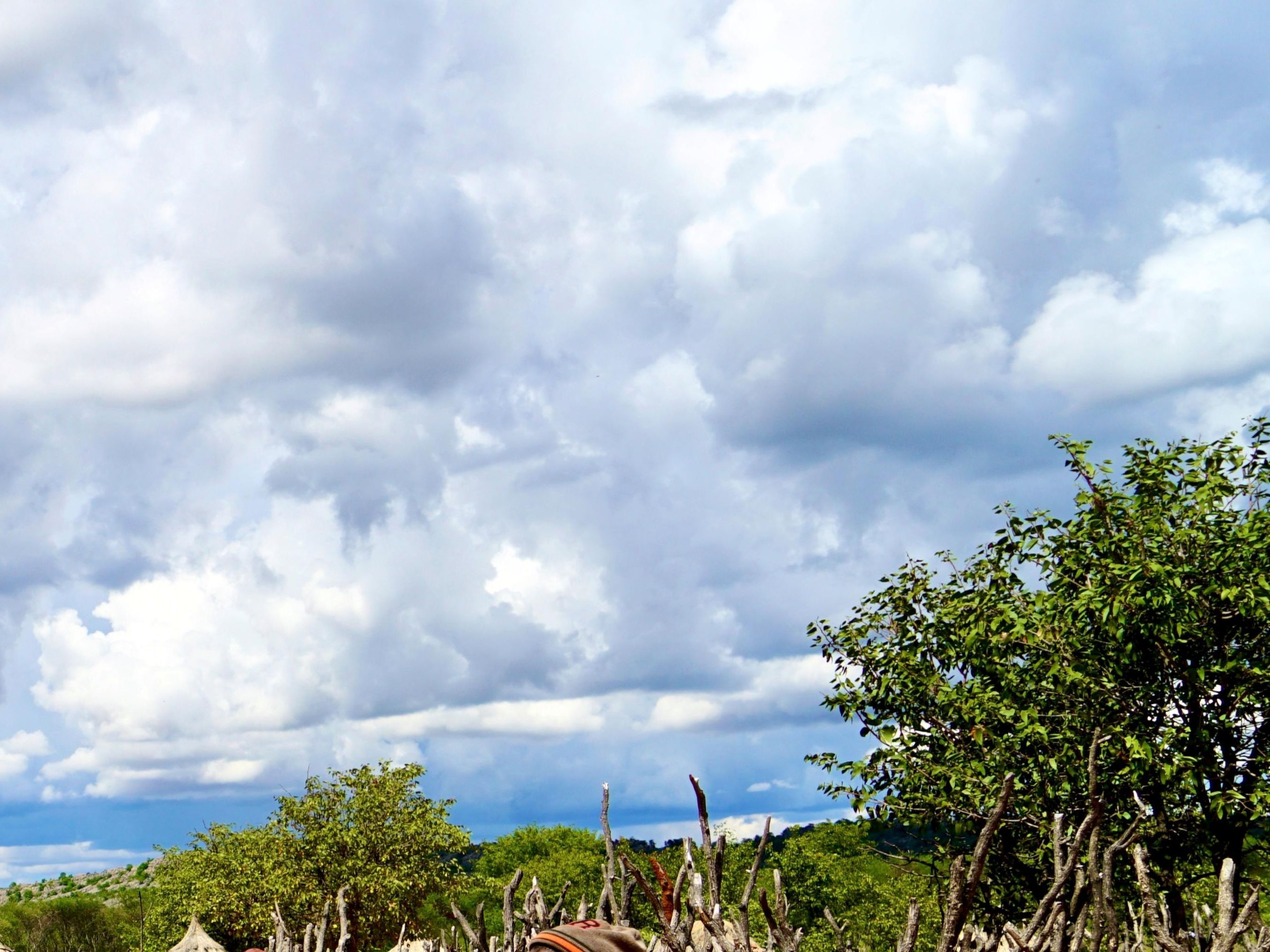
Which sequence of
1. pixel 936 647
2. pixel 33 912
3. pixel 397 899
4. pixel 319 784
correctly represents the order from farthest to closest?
pixel 33 912 → pixel 319 784 → pixel 397 899 → pixel 936 647

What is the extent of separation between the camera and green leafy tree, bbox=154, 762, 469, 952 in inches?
2092

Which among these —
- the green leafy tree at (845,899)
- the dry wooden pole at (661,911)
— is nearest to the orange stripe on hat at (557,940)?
the dry wooden pole at (661,911)

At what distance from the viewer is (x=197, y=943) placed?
175 feet

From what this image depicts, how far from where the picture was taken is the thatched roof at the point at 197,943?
52688mm

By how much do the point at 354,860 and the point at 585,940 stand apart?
50.1m

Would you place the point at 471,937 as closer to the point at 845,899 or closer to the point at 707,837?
the point at 707,837

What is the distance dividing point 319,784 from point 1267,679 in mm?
47978

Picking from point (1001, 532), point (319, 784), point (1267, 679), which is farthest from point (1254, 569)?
point (319, 784)

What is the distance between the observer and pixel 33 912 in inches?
4284

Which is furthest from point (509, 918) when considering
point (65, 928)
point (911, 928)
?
point (65, 928)

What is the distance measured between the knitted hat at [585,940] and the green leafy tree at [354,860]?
1915 inches

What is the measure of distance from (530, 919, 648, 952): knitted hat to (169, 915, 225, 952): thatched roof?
172ft

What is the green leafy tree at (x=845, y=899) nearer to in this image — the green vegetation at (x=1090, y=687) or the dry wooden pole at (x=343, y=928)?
the green vegetation at (x=1090, y=687)

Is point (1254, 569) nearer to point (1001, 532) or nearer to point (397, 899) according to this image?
point (1001, 532)
